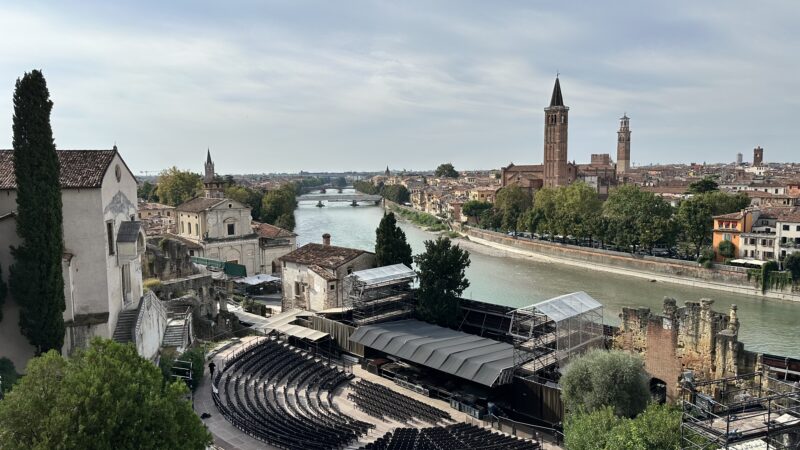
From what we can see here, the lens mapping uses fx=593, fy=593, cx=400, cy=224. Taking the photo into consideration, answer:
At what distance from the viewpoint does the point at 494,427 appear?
17.8 meters

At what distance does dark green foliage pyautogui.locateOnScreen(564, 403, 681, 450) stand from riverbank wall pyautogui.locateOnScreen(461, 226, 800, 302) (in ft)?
115

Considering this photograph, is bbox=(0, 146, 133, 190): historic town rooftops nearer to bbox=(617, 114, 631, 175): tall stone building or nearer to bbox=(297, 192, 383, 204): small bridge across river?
bbox=(297, 192, 383, 204): small bridge across river

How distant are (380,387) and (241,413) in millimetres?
4907

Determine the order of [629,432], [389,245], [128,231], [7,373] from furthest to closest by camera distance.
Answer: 1. [389,245]
2. [128,231]
3. [7,373]
4. [629,432]

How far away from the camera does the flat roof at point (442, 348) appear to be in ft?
63.3

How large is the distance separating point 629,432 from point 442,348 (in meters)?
10.0

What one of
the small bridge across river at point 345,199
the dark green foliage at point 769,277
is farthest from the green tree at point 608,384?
the small bridge across river at point 345,199

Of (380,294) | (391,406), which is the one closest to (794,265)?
(380,294)

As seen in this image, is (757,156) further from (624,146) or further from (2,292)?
(2,292)

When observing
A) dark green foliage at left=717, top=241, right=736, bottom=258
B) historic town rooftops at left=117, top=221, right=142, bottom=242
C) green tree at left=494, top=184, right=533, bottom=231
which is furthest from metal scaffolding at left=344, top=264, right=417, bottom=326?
green tree at left=494, top=184, right=533, bottom=231

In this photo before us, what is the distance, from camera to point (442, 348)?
21.1m

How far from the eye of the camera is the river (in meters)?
32.7

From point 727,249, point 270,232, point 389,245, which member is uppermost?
point 389,245

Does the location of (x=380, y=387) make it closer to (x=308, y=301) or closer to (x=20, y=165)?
(x=308, y=301)
